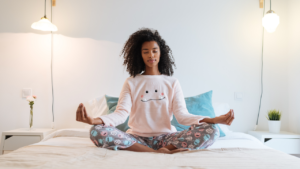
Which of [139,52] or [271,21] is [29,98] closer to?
[139,52]

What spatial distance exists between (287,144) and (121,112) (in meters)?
1.54

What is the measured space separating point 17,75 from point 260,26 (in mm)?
2434

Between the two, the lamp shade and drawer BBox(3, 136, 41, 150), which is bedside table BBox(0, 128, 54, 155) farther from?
the lamp shade

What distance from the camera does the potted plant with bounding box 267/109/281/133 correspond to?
94.0 inches

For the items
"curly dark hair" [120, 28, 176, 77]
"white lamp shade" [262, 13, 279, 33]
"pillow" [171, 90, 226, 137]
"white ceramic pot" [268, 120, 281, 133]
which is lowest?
"white ceramic pot" [268, 120, 281, 133]

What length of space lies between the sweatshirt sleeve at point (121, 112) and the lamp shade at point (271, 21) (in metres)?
1.52

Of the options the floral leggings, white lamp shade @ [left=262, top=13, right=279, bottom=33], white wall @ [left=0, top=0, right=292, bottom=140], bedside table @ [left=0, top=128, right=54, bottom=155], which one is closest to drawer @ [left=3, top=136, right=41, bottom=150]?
bedside table @ [left=0, top=128, right=54, bottom=155]

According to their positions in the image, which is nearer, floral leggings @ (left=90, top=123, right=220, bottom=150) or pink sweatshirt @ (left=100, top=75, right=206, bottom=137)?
floral leggings @ (left=90, top=123, right=220, bottom=150)

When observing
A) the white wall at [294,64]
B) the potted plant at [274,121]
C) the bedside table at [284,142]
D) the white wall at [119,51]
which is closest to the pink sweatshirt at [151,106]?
the white wall at [119,51]

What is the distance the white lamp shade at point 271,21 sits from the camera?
7.95ft

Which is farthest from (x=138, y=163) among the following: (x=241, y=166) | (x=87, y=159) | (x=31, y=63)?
(x=31, y=63)

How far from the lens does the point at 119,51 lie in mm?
2639

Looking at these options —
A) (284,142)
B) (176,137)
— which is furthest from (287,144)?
(176,137)

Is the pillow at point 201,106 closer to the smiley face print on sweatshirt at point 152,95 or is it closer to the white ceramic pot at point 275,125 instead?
the smiley face print on sweatshirt at point 152,95
